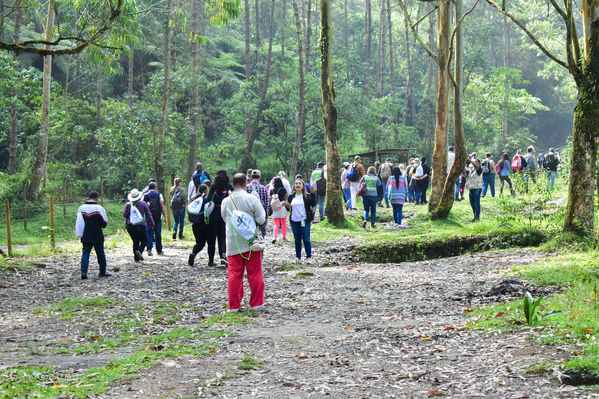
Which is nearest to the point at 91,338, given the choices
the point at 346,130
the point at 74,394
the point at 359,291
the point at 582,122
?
the point at 74,394

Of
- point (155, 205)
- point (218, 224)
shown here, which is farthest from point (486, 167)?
point (218, 224)

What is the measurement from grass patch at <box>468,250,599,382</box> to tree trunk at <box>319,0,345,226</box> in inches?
346

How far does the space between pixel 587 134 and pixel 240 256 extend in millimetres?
6626

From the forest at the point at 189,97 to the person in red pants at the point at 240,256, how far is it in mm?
5063

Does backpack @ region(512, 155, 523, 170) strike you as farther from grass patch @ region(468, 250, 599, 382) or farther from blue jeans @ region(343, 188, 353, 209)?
grass patch @ region(468, 250, 599, 382)

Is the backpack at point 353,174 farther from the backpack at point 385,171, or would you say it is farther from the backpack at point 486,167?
the backpack at point 486,167

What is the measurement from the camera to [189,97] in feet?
121

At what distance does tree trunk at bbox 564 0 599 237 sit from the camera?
11.1m

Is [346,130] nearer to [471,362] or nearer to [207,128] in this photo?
[207,128]

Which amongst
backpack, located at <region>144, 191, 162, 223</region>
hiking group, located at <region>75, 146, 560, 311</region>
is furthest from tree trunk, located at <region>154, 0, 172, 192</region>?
backpack, located at <region>144, 191, 162, 223</region>

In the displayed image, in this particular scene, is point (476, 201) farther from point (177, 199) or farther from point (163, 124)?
point (163, 124)

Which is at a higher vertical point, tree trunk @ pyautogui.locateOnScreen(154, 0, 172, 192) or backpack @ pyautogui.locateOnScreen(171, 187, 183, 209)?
tree trunk @ pyautogui.locateOnScreen(154, 0, 172, 192)

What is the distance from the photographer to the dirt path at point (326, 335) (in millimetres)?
5219

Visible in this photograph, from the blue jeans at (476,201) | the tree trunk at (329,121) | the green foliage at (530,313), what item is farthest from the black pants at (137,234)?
the green foliage at (530,313)
